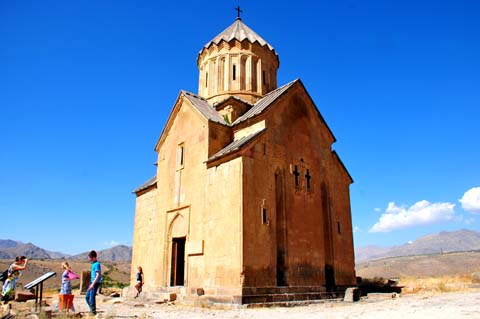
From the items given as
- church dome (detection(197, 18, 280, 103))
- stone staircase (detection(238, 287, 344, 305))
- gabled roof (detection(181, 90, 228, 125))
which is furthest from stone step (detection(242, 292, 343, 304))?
church dome (detection(197, 18, 280, 103))

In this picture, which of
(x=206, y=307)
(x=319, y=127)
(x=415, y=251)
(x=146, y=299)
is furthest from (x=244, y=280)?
(x=415, y=251)

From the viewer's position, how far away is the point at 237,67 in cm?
1770

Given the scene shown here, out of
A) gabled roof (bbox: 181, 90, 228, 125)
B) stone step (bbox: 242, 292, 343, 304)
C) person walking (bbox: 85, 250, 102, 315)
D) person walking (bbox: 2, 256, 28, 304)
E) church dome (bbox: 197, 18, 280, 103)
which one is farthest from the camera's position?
church dome (bbox: 197, 18, 280, 103)

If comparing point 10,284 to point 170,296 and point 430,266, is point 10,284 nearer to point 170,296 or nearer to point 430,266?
point 170,296

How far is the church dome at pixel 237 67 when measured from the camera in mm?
17531

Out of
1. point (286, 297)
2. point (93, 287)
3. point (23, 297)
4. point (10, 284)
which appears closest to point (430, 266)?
point (286, 297)

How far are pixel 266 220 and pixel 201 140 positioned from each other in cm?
417

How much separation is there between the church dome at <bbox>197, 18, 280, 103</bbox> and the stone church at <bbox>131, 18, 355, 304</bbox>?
0.05 meters

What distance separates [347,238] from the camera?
15.7 meters

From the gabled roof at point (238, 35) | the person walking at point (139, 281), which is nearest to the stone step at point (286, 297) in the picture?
the person walking at point (139, 281)

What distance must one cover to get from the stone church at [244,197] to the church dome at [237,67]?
5cm

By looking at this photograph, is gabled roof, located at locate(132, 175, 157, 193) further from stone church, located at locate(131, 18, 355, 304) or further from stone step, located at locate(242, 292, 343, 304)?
stone step, located at locate(242, 292, 343, 304)

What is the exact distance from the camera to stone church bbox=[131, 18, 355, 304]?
11.3 metres

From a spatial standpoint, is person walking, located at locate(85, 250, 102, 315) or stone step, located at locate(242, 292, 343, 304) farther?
stone step, located at locate(242, 292, 343, 304)
